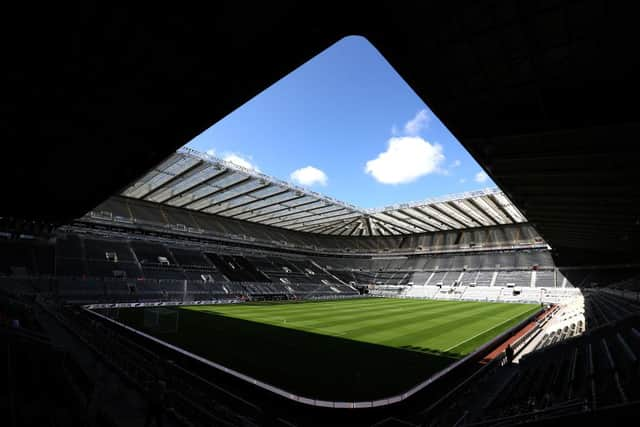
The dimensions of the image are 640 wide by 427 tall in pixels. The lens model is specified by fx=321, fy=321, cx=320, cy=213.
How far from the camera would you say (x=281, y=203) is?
46.0 metres

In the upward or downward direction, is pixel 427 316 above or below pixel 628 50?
below

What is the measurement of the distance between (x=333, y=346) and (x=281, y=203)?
105 ft

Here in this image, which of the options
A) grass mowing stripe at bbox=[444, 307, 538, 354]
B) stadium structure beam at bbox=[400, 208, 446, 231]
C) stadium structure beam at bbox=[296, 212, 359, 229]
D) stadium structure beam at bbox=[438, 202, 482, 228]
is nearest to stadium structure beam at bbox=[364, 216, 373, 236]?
stadium structure beam at bbox=[296, 212, 359, 229]

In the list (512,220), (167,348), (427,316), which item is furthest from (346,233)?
(167,348)

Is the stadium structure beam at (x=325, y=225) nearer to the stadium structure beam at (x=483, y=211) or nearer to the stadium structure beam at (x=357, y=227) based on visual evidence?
the stadium structure beam at (x=357, y=227)

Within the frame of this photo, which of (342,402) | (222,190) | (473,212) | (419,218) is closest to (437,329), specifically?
(342,402)

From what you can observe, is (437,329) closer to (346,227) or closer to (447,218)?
(447,218)

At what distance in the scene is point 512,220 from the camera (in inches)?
2042

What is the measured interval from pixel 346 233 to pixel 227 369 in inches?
2442

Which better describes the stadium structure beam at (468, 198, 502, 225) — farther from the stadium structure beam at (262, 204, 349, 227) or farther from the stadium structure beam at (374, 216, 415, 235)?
the stadium structure beam at (262, 204, 349, 227)

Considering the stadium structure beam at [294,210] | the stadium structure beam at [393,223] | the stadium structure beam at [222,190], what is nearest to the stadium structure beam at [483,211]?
the stadium structure beam at [393,223]

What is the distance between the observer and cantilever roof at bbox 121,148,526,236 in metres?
33.8

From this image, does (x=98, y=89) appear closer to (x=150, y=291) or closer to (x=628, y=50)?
(x=628, y=50)

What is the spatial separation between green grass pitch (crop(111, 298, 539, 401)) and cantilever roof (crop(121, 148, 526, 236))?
1469cm
